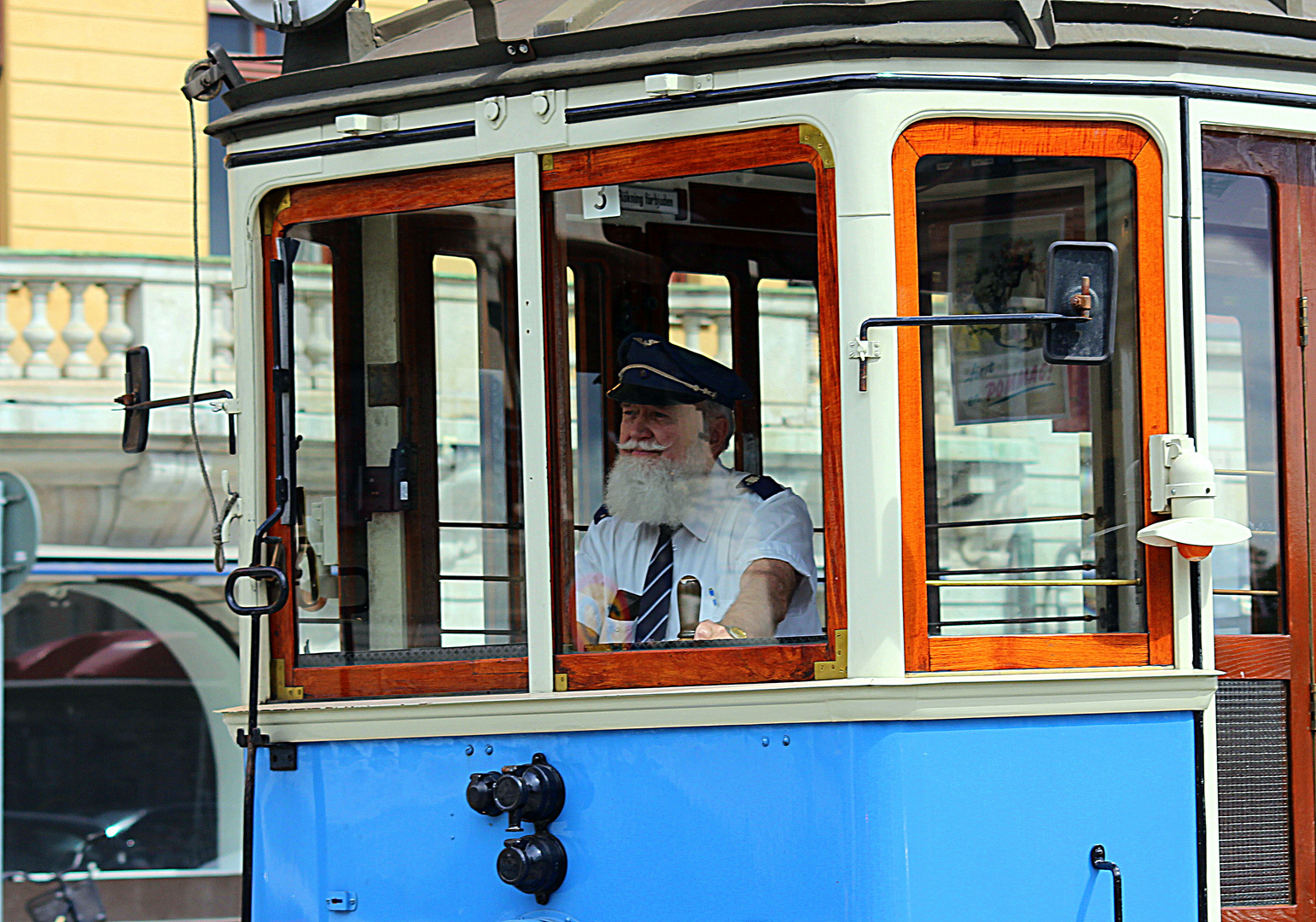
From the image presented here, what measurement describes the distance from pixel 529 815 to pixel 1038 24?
1.81 m

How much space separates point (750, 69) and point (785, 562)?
988mm

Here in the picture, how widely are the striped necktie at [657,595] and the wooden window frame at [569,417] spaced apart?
0.12 metres

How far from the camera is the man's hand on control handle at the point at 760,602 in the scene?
3.72 metres

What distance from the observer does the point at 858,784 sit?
336 cm

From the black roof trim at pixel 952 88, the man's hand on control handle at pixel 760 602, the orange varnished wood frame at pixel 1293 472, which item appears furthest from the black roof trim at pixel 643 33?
the man's hand on control handle at pixel 760 602

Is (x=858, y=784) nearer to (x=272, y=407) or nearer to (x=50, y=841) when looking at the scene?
(x=272, y=407)

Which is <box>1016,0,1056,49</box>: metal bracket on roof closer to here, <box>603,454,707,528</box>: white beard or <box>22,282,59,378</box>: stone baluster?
<box>603,454,707,528</box>: white beard

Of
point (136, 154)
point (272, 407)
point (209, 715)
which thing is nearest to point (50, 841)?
point (209, 715)

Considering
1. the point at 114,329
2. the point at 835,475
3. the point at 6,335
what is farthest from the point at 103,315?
the point at 835,475

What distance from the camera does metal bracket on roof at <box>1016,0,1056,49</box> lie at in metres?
3.51

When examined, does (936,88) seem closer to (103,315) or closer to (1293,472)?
(1293,472)

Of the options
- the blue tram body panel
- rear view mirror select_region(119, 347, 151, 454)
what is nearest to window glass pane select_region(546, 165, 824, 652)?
the blue tram body panel

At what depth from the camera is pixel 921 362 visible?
364 cm

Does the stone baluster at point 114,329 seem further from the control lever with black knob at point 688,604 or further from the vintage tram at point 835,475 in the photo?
the control lever with black knob at point 688,604
